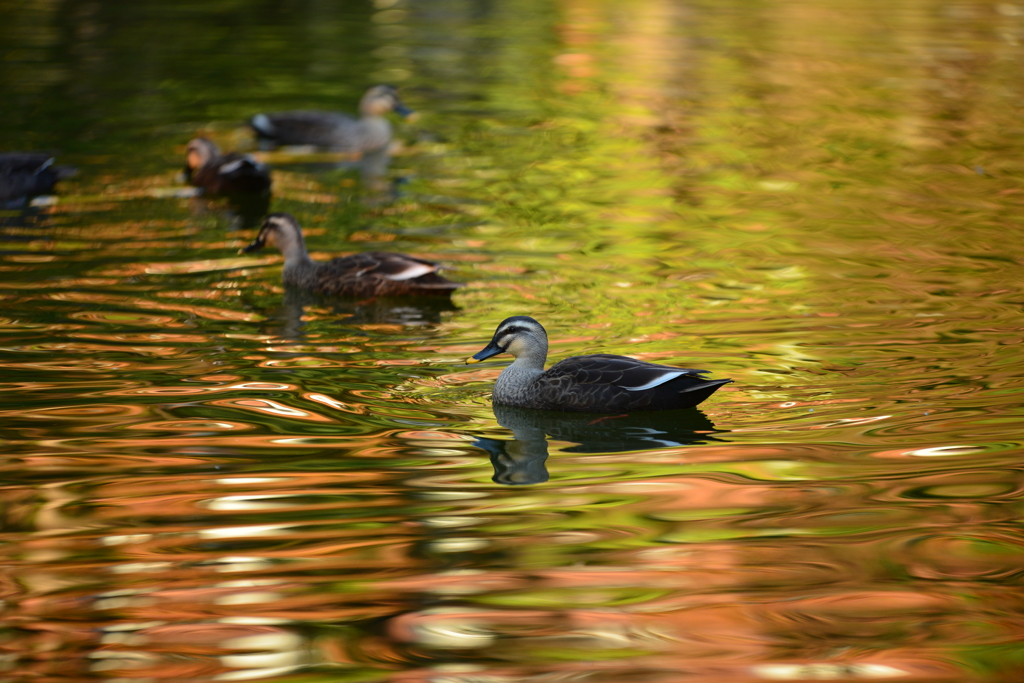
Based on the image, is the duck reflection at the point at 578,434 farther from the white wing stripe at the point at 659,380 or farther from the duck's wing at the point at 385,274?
the duck's wing at the point at 385,274

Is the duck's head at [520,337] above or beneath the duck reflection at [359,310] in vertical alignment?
above

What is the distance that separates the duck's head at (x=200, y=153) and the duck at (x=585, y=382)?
8.10m

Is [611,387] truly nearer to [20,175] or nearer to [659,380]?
[659,380]

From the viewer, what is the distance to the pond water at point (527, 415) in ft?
18.5

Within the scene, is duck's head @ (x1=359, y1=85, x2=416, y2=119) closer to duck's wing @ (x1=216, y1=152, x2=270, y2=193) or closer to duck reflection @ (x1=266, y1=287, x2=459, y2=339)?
duck's wing @ (x1=216, y1=152, x2=270, y2=193)

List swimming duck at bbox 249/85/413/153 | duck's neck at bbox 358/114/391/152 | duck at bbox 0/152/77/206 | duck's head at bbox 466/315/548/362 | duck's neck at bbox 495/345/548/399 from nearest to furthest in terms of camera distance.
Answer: duck's neck at bbox 495/345/548/399
duck's head at bbox 466/315/548/362
duck at bbox 0/152/77/206
swimming duck at bbox 249/85/413/153
duck's neck at bbox 358/114/391/152

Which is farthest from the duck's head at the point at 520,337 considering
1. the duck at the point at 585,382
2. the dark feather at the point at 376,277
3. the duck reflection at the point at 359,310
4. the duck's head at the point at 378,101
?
the duck's head at the point at 378,101

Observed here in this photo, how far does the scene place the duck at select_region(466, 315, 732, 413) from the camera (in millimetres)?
8391

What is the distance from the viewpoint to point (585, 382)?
8.61 m

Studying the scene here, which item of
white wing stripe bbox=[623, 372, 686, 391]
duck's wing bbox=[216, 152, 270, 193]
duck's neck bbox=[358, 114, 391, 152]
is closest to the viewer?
white wing stripe bbox=[623, 372, 686, 391]

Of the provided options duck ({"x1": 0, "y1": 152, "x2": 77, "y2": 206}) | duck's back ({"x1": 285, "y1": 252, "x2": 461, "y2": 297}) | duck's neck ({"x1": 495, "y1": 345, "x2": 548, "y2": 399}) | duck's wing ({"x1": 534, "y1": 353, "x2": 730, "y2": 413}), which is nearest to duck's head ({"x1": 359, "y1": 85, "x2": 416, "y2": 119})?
duck ({"x1": 0, "y1": 152, "x2": 77, "y2": 206})

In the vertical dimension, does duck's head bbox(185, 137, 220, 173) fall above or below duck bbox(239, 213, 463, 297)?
above

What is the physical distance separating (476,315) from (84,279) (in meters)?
3.56

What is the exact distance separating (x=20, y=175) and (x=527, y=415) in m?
8.20
